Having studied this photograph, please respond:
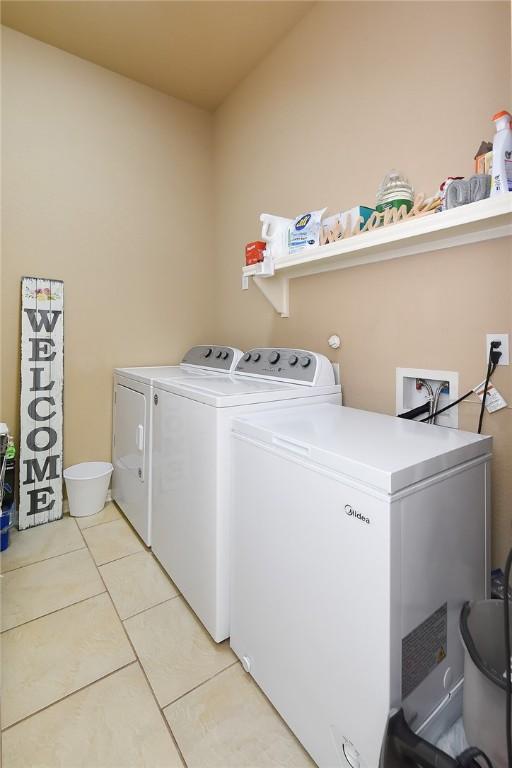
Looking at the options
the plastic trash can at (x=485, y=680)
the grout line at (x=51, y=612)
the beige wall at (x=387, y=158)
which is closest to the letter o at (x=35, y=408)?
A: the grout line at (x=51, y=612)

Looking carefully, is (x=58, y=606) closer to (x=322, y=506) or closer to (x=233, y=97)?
(x=322, y=506)

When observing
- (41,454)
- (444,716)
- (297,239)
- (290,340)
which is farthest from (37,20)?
(444,716)

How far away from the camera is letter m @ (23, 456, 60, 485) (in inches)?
84.4

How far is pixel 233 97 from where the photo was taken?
8.43 ft

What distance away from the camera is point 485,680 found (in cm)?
79

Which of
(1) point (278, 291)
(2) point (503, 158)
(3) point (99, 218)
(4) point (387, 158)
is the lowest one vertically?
(1) point (278, 291)

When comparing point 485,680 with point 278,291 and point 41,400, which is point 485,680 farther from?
point 41,400

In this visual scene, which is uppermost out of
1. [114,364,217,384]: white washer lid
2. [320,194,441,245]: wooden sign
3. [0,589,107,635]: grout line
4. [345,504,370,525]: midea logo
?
[320,194,441,245]: wooden sign

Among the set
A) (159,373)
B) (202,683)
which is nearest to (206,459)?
(202,683)

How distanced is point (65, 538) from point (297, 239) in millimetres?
2066

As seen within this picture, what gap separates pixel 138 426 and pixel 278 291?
1.09m

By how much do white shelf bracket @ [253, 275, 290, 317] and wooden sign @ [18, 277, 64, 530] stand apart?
1.30 metres

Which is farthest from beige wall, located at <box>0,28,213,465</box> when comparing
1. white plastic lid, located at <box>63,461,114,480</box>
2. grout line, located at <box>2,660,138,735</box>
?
grout line, located at <box>2,660,138,735</box>

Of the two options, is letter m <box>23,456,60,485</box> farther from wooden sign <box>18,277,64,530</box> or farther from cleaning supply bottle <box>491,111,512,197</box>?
cleaning supply bottle <box>491,111,512,197</box>
